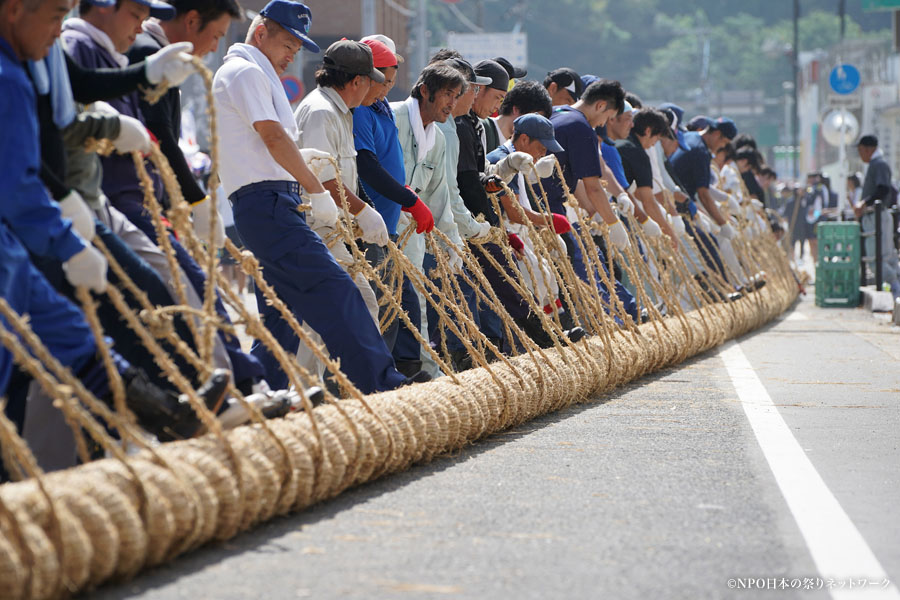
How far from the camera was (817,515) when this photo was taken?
4410 mm

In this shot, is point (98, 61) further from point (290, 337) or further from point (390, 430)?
point (290, 337)

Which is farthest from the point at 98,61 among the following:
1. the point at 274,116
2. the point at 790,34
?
the point at 790,34

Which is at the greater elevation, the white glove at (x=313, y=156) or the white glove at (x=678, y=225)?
the white glove at (x=313, y=156)

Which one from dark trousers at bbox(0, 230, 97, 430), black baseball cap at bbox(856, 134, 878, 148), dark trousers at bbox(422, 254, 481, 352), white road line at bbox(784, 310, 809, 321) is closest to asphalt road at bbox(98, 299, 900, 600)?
dark trousers at bbox(0, 230, 97, 430)

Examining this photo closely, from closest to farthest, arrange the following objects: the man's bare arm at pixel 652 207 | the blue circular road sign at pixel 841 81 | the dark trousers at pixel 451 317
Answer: the dark trousers at pixel 451 317 < the man's bare arm at pixel 652 207 < the blue circular road sign at pixel 841 81

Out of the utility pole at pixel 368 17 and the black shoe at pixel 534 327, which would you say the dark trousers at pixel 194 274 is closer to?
the black shoe at pixel 534 327

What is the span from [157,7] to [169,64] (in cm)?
59

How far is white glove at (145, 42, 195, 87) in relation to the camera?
431cm

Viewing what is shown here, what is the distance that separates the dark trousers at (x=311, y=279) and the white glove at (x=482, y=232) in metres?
1.81

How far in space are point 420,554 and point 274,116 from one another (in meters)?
2.54

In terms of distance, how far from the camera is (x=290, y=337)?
6.65 metres

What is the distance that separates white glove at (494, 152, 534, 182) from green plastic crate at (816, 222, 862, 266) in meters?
9.67

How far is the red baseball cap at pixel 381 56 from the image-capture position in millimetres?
7148

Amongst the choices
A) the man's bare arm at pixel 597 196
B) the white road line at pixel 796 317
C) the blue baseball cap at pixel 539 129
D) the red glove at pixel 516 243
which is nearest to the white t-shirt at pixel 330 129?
the red glove at pixel 516 243
